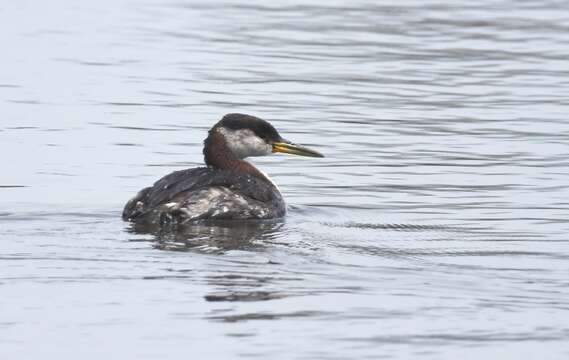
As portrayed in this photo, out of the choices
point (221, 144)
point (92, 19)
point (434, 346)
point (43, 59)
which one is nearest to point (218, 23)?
point (92, 19)

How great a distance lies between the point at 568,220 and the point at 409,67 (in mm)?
9083

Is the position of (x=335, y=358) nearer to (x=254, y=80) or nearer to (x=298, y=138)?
(x=298, y=138)

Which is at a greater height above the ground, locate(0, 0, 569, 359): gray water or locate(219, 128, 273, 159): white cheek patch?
locate(219, 128, 273, 159): white cheek patch

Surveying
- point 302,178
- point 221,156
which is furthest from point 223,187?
point 302,178

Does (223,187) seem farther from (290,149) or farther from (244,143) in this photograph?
(290,149)

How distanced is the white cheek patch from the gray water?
0.57 m

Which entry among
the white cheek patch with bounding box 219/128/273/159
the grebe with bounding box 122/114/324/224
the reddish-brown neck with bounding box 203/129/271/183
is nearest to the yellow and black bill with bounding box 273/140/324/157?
the grebe with bounding box 122/114/324/224

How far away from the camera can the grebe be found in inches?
492

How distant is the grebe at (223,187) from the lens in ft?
41.0

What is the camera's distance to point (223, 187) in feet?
42.2

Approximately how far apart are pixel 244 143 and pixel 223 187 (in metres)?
1.00

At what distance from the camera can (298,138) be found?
56.4ft

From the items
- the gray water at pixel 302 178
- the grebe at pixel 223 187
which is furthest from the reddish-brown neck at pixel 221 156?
the gray water at pixel 302 178

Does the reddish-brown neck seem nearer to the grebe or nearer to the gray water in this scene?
the grebe
